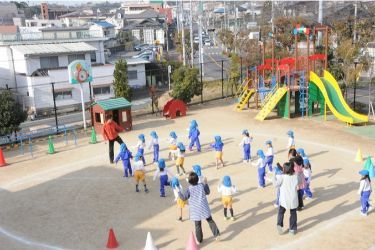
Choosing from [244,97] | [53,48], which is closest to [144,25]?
[53,48]

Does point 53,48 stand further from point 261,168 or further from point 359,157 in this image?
point 359,157

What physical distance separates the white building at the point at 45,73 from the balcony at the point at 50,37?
0.28 feet

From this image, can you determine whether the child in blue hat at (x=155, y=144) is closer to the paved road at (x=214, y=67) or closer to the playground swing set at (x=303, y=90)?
the playground swing set at (x=303, y=90)

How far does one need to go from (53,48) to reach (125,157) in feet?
77.9

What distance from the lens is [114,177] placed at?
13.5 metres

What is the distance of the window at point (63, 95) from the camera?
1257 inches

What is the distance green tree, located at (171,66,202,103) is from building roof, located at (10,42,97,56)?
1423 centimetres

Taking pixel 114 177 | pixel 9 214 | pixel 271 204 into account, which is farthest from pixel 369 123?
pixel 9 214

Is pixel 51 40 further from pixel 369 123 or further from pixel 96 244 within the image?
pixel 96 244

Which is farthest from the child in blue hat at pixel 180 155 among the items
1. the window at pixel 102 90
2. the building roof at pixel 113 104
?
the window at pixel 102 90

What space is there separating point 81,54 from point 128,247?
93.5ft

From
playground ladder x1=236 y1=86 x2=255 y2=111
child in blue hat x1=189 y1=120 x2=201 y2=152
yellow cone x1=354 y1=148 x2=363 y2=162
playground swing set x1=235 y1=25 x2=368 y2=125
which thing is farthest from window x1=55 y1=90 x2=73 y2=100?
yellow cone x1=354 y1=148 x2=363 y2=162

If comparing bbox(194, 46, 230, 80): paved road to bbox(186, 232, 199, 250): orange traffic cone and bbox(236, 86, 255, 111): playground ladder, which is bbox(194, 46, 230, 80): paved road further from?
bbox(186, 232, 199, 250): orange traffic cone

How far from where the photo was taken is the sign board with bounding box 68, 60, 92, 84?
20078mm
